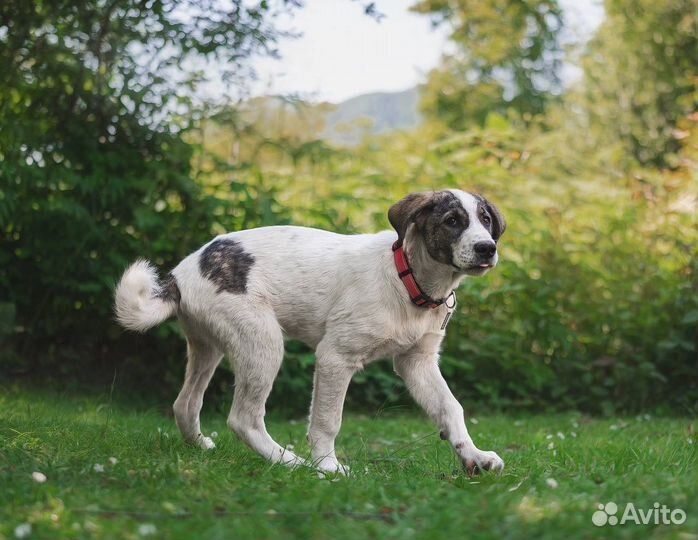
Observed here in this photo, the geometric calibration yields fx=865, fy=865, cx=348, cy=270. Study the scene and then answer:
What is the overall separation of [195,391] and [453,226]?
183 cm

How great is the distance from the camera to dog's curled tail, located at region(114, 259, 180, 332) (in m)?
4.72

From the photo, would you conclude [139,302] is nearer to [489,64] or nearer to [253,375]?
[253,375]

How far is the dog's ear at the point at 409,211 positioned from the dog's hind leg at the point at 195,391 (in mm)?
1386

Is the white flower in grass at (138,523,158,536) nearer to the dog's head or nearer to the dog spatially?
the dog

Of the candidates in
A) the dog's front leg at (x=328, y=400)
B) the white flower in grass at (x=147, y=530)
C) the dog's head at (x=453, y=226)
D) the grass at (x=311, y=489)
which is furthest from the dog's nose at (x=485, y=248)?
the white flower in grass at (x=147, y=530)

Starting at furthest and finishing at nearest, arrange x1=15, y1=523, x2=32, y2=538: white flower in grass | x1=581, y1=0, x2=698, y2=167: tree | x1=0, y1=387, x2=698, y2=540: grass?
x1=581, y1=0, x2=698, y2=167: tree → x1=0, y1=387, x2=698, y2=540: grass → x1=15, y1=523, x2=32, y2=538: white flower in grass

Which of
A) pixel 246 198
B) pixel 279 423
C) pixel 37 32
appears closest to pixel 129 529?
pixel 279 423

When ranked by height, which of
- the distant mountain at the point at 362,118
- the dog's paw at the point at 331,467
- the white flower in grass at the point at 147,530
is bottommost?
the dog's paw at the point at 331,467

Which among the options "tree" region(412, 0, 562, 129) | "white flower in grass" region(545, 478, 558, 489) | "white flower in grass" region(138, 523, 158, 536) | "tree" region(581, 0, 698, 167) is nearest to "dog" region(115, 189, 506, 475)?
"white flower in grass" region(545, 478, 558, 489)

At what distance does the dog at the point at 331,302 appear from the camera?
14.9ft

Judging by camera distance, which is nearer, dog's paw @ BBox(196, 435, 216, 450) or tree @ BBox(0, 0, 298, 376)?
dog's paw @ BBox(196, 435, 216, 450)

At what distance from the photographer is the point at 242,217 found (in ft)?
25.3

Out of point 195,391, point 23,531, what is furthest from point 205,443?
point 23,531

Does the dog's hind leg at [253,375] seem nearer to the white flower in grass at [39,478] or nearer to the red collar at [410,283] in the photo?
the red collar at [410,283]
